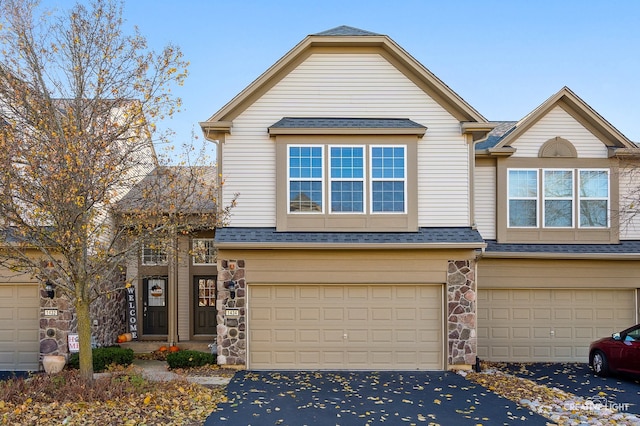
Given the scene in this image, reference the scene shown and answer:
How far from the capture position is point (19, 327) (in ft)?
40.1

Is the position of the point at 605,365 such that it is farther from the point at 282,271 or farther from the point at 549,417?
the point at 282,271

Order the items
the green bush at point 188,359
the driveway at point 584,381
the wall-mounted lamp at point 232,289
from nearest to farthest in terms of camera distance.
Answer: the driveway at point 584,381 < the green bush at point 188,359 < the wall-mounted lamp at point 232,289

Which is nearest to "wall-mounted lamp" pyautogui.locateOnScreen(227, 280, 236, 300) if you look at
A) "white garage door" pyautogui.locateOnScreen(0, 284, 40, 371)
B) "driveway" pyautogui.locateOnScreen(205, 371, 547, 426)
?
"driveway" pyautogui.locateOnScreen(205, 371, 547, 426)

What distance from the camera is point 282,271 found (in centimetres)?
1172

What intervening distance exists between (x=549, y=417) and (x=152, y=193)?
7914 millimetres

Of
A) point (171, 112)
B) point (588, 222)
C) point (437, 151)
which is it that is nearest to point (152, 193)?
point (171, 112)

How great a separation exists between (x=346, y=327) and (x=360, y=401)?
9.94ft

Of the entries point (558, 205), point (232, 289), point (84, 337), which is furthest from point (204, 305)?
point (558, 205)

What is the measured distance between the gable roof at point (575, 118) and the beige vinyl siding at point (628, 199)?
837 mm

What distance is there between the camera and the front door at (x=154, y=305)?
14.6m

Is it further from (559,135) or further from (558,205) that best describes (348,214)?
(559,135)

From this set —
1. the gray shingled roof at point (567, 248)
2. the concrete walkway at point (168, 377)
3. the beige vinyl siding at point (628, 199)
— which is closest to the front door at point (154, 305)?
the concrete walkway at point (168, 377)

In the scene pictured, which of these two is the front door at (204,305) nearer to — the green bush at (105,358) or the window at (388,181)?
the green bush at (105,358)

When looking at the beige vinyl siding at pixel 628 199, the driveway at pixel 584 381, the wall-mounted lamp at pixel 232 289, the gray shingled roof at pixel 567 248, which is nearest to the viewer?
the driveway at pixel 584 381
